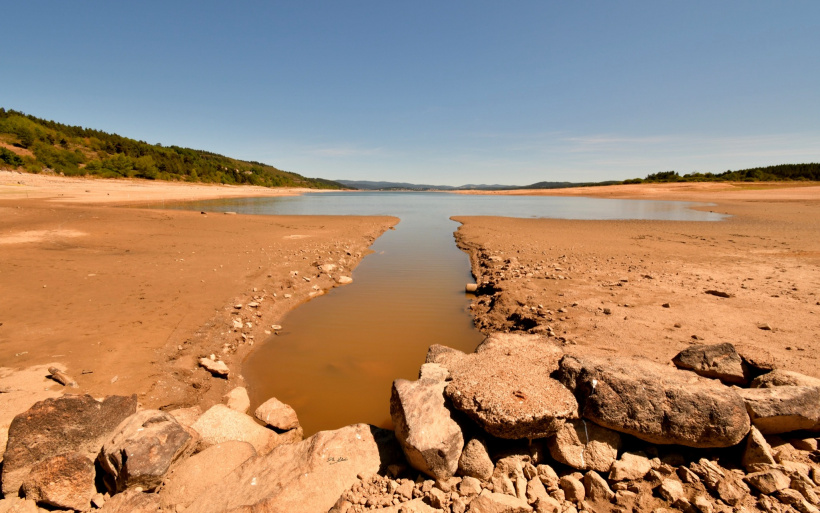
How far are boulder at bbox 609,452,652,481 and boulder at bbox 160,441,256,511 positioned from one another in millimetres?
3723

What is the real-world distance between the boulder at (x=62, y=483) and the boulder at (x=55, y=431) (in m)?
0.14

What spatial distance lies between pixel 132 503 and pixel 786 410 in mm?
6198

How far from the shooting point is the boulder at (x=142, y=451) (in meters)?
3.06

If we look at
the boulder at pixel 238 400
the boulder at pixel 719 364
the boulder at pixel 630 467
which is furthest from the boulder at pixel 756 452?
the boulder at pixel 238 400

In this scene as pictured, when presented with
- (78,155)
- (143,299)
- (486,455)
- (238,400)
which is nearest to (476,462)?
(486,455)

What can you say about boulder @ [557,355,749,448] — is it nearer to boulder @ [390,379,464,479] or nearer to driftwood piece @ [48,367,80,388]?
boulder @ [390,379,464,479]

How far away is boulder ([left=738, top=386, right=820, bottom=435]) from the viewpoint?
322cm

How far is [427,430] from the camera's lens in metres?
3.35

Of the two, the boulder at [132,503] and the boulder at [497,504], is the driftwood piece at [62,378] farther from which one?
the boulder at [497,504]

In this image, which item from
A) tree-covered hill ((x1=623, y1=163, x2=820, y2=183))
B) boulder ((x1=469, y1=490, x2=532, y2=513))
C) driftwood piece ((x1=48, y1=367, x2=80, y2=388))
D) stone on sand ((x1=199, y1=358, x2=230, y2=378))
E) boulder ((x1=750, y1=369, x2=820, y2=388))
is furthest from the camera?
tree-covered hill ((x1=623, y1=163, x2=820, y2=183))

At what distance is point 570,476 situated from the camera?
3139 mm

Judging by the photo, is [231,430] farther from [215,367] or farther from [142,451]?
[215,367]

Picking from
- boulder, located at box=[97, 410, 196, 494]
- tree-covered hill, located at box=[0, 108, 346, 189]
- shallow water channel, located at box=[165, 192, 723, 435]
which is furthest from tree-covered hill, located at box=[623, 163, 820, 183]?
tree-covered hill, located at box=[0, 108, 346, 189]

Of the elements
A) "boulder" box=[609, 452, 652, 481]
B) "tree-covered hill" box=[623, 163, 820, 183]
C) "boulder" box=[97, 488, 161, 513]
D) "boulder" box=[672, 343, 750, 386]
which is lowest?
"boulder" box=[97, 488, 161, 513]
